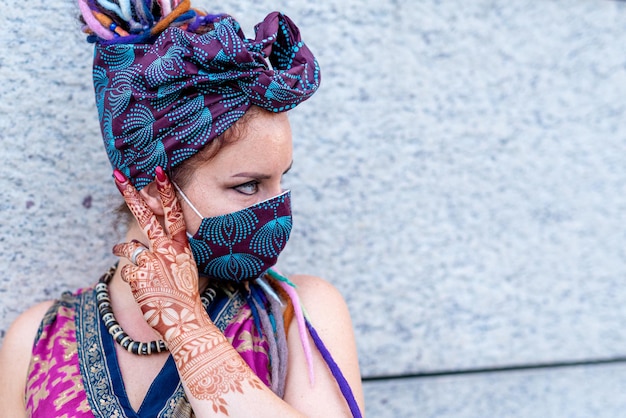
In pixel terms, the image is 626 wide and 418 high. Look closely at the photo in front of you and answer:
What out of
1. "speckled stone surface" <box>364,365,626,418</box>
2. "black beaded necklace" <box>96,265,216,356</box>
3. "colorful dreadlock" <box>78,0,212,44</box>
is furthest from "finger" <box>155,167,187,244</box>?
"speckled stone surface" <box>364,365,626,418</box>

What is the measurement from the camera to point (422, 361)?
9.25 ft

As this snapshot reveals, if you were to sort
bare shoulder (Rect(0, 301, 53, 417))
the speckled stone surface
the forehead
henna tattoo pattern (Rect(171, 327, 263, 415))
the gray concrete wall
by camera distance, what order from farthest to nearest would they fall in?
the speckled stone surface < the gray concrete wall < bare shoulder (Rect(0, 301, 53, 417)) < the forehead < henna tattoo pattern (Rect(171, 327, 263, 415))

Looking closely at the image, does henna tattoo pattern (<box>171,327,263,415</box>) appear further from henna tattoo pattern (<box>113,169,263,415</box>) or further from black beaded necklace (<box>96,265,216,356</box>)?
black beaded necklace (<box>96,265,216,356</box>)

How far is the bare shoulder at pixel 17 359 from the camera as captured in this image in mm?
1984

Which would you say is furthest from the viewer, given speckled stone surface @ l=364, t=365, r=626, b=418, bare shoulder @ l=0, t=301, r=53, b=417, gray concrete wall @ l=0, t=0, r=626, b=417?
speckled stone surface @ l=364, t=365, r=626, b=418

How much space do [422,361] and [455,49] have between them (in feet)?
3.98

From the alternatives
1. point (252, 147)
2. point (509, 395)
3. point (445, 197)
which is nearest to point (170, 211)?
point (252, 147)

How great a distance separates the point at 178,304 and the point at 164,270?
0.09m

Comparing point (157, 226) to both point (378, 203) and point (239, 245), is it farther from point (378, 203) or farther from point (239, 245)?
point (378, 203)

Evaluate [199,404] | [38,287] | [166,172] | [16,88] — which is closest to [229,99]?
[166,172]

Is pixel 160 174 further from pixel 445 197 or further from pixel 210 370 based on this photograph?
pixel 445 197

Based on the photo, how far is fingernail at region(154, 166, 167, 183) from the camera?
1.83 metres

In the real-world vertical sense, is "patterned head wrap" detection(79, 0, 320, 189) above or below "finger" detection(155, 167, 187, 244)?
above

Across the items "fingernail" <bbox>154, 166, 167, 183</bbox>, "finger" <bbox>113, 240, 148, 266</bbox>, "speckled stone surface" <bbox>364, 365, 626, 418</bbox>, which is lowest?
"speckled stone surface" <bbox>364, 365, 626, 418</bbox>
